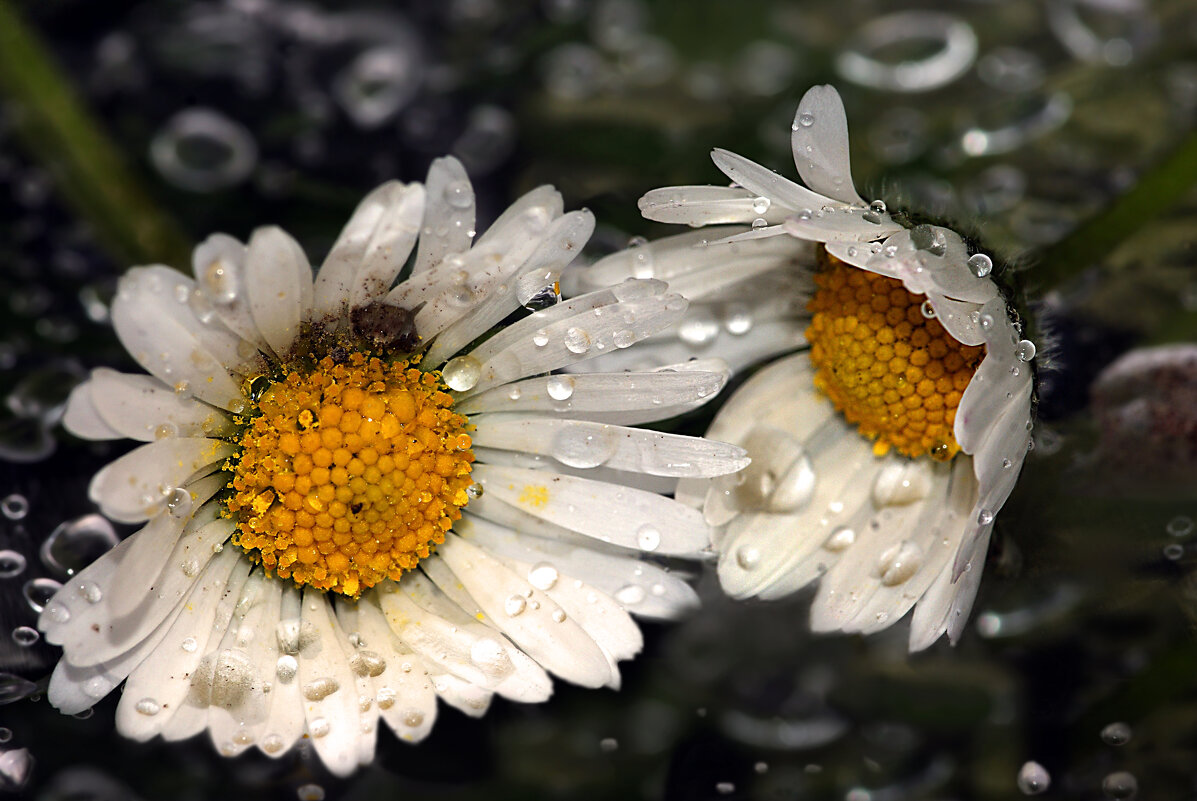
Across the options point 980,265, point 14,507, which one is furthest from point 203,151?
point 980,265

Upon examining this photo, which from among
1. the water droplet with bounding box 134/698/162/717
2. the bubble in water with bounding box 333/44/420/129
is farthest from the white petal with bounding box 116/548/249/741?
the bubble in water with bounding box 333/44/420/129

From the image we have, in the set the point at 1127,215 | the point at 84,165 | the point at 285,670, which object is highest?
the point at 84,165

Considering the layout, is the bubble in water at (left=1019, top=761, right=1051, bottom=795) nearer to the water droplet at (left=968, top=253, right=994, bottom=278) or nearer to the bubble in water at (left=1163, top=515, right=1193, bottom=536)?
the bubble in water at (left=1163, top=515, right=1193, bottom=536)

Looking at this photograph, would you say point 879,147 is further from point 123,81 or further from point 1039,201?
point 123,81

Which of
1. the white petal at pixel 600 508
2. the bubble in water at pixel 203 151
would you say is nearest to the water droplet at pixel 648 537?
the white petal at pixel 600 508

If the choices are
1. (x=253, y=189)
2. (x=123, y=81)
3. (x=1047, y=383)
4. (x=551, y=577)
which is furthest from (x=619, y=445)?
(x=123, y=81)

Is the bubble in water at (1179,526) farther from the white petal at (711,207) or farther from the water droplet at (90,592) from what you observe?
the water droplet at (90,592)

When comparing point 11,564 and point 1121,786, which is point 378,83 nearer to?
point 11,564
